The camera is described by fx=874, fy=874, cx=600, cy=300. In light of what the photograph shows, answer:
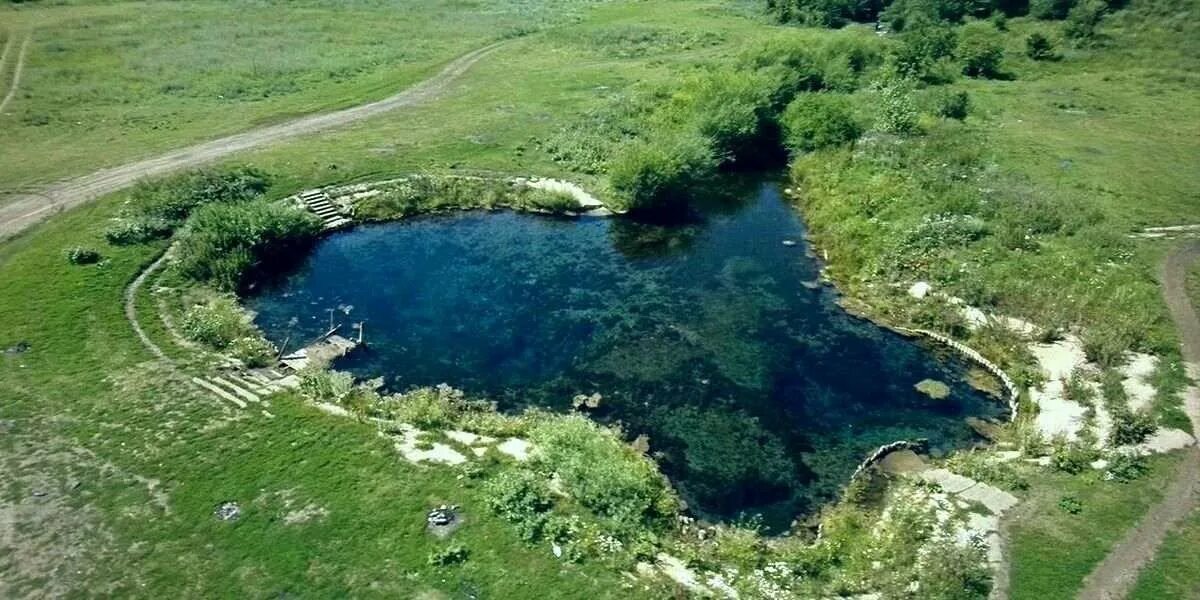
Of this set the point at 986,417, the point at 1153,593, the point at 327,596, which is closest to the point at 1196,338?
the point at 986,417

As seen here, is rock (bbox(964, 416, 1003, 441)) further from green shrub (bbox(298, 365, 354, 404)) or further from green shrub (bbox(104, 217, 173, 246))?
green shrub (bbox(104, 217, 173, 246))

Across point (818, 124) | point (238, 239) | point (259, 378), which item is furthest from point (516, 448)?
point (818, 124)

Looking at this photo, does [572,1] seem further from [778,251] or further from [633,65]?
[778,251]

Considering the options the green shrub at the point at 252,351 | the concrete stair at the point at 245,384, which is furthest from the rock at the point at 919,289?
the green shrub at the point at 252,351

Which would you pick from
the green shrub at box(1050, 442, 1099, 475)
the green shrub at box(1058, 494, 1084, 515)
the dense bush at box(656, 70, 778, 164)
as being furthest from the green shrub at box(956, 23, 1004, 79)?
the green shrub at box(1058, 494, 1084, 515)

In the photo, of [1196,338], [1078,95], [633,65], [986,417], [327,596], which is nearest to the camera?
[327,596]

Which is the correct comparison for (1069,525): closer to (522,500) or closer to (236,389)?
(522,500)

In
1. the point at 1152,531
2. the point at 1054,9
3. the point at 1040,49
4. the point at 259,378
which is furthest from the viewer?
the point at 1054,9
